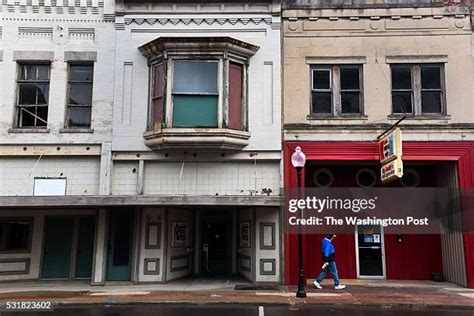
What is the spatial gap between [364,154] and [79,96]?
9.85m

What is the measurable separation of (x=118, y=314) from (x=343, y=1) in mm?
12531

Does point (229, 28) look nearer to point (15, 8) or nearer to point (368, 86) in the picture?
point (368, 86)

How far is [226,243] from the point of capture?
16.5m

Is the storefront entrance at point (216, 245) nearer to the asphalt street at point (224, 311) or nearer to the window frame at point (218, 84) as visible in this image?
the window frame at point (218, 84)

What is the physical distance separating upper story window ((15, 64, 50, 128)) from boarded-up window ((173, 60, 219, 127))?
4.64 m

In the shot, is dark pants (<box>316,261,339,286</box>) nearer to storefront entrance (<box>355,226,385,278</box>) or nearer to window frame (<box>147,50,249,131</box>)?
storefront entrance (<box>355,226,385,278</box>)

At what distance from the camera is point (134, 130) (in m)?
15.1

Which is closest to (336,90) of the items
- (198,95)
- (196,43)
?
(198,95)

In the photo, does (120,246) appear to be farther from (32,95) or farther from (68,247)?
(32,95)

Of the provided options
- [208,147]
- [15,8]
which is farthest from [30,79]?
[208,147]

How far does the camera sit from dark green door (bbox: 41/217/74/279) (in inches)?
613

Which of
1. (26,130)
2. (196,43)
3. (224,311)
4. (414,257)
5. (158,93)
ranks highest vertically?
(196,43)

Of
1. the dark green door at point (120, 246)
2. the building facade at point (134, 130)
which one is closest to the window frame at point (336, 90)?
the building facade at point (134, 130)

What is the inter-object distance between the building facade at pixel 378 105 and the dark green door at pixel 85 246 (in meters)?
6.78
